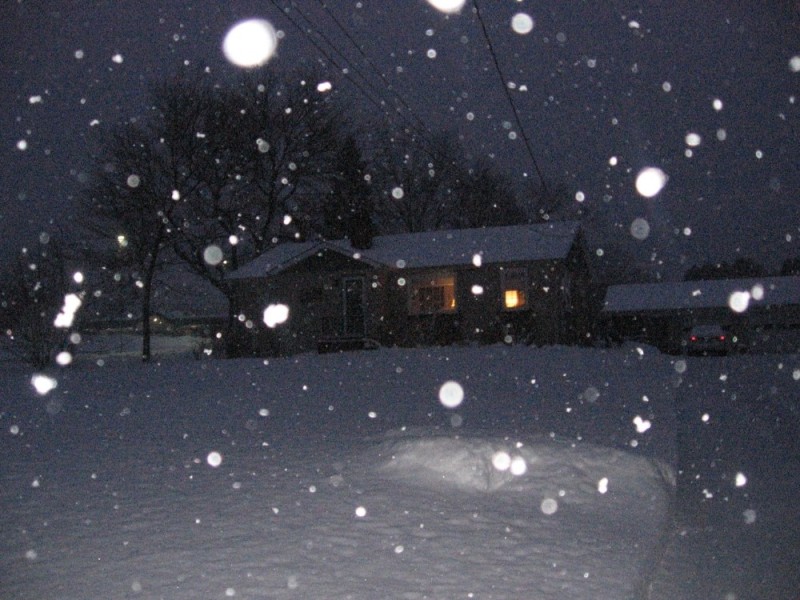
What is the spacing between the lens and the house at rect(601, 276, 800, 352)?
3919cm

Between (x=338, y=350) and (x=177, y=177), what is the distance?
13.8m

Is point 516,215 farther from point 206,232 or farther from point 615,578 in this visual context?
point 615,578

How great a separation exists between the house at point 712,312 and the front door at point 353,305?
15993 millimetres

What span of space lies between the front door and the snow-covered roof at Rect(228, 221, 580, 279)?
128cm

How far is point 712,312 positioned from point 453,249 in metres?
20.0

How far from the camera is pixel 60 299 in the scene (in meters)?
24.0

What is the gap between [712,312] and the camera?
4184 centimetres

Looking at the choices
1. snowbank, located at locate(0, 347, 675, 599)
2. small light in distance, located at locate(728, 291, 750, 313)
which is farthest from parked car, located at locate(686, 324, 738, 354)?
snowbank, located at locate(0, 347, 675, 599)

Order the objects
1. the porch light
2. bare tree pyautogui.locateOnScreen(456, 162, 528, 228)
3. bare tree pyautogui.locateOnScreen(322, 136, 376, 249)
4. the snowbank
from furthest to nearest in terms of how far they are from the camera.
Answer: bare tree pyautogui.locateOnScreen(456, 162, 528, 228), bare tree pyautogui.locateOnScreen(322, 136, 376, 249), the porch light, the snowbank

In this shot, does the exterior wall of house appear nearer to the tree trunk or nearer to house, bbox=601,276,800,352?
the tree trunk

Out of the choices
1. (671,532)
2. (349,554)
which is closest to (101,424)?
(349,554)

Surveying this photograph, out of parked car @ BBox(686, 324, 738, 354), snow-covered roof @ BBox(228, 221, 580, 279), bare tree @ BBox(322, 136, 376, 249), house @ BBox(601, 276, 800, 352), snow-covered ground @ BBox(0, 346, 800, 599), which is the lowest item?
snow-covered ground @ BBox(0, 346, 800, 599)

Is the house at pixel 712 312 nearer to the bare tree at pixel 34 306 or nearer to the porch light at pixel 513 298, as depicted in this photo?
the porch light at pixel 513 298

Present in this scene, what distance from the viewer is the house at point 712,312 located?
129ft
